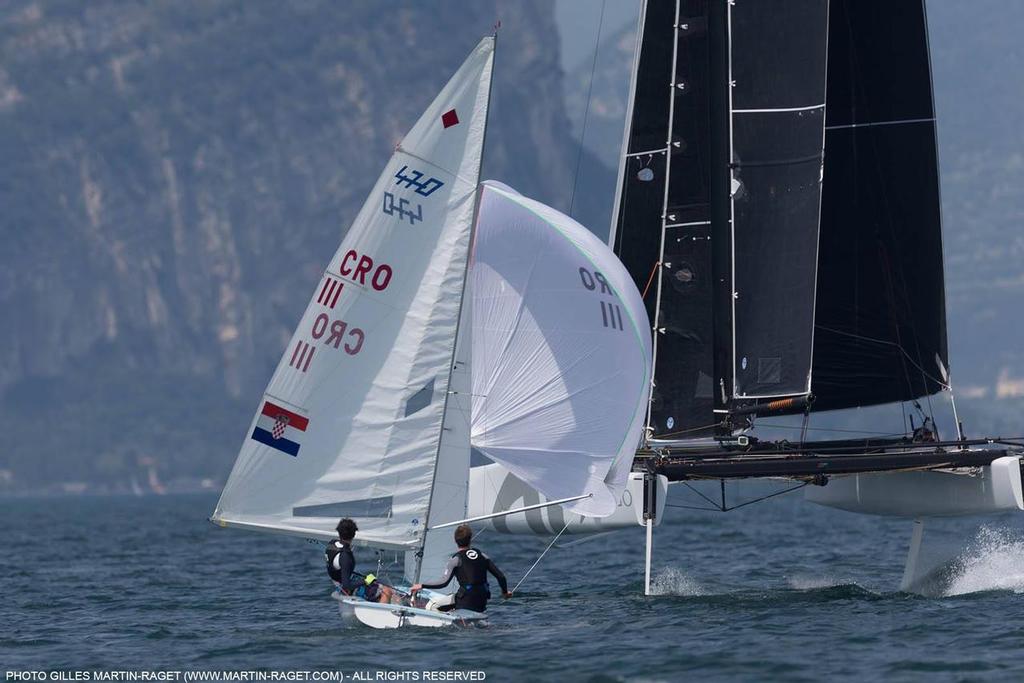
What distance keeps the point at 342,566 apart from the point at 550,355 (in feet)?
10.1

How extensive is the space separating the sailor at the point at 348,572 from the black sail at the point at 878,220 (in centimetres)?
867

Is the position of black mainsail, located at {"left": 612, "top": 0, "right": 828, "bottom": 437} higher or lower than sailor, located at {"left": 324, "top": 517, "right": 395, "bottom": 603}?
higher

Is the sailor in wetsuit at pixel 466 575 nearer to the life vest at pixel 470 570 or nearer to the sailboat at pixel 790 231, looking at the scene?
the life vest at pixel 470 570

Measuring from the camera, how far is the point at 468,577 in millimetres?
17797

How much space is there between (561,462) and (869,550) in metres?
18.8

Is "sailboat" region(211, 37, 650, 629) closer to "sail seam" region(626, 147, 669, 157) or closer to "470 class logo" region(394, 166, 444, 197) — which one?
"470 class logo" region(394, 166, 444, 197)

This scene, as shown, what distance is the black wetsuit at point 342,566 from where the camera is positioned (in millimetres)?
17734

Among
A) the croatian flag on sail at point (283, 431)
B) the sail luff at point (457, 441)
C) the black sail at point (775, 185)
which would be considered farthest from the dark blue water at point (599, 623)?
the black sail at point (775, 185)

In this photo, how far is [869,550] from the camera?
1403 inches

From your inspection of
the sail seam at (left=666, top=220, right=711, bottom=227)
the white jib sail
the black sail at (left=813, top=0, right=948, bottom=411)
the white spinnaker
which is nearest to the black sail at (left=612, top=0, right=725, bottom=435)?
the sail seam at (left=666, top=220, right=711, bottom=227)

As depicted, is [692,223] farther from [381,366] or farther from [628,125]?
[381,366]

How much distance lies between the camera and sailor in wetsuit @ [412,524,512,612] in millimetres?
17734

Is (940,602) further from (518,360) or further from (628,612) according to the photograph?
(518,360)

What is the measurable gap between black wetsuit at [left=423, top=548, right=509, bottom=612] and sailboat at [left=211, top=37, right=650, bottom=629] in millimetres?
169
